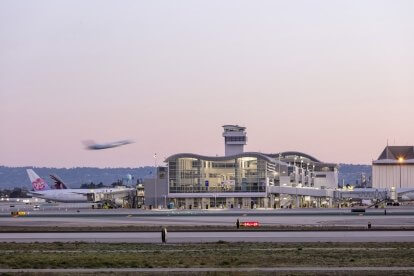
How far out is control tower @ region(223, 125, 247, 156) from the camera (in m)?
184

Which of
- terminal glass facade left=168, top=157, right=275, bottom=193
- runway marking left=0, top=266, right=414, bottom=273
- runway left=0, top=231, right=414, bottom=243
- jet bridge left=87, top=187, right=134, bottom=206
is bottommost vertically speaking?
runway marking left=0, top=266, right=414, bottom=273

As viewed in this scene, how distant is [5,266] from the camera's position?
37.0m

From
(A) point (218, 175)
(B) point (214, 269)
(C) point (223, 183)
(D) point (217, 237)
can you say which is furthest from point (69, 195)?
(B) point (214, 269)

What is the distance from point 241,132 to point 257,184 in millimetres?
38658

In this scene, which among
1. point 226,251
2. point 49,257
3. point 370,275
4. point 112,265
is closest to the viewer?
point 370,275

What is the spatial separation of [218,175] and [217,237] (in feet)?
307

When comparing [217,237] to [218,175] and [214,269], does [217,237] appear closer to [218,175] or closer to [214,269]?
[214,269]

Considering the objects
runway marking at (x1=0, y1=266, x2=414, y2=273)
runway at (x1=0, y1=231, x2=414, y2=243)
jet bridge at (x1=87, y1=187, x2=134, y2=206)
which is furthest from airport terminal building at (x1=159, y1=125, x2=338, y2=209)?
runway marking at (x1=0, y1=266, x2=414, y2=273)

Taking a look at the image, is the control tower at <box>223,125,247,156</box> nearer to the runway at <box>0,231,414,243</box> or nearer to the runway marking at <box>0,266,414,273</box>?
the runway at <box>0,231,414,243</box>

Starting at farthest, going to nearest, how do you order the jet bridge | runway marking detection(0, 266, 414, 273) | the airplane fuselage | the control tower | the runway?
the airplane fuselage
the control tower
the jet bridge
the runway
runway marking detection(0, 266, 414, 273)

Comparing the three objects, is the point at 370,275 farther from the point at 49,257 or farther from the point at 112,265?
the point at 49,257

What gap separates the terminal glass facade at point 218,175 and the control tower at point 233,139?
31.9m

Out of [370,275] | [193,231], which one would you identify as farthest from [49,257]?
[193,231]

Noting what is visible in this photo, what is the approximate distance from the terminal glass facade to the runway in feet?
273
